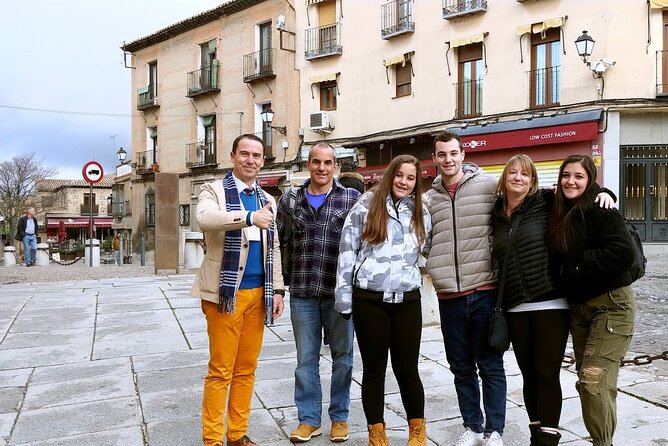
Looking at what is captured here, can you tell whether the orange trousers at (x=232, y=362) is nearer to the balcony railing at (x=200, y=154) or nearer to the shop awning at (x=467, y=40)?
the shop awning at (x=467, y=40)

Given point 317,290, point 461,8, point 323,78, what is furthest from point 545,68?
point 317,290

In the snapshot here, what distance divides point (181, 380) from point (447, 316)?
253 cm

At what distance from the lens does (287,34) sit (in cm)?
2400

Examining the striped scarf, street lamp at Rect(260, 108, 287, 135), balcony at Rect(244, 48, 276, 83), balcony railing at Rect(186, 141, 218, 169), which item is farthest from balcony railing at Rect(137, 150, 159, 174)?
the striped scarf

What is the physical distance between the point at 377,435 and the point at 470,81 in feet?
55.1

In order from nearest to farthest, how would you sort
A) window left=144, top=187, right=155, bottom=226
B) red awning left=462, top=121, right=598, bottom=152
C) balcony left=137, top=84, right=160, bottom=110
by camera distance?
red awning left=462, top=121, right=598, bottom=152, balcony left=137, top=84, right=160, bottom=110, window left=144, top=187, right=155, bottom=226

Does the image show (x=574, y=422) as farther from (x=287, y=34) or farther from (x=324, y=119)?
(x=287, y=34)

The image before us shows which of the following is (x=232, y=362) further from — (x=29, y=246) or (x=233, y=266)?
(x=29, y=246)

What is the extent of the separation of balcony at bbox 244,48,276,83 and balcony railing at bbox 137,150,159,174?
27.2 feet

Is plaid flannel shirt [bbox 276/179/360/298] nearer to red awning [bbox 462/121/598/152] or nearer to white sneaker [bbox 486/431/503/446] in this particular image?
white sneaker [bbox 486/431/503/446]

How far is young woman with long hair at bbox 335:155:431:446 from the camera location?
334cm

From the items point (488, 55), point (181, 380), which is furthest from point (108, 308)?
point (488, 55)

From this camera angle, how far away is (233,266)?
3381 mm

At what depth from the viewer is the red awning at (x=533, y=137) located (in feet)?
52.5
